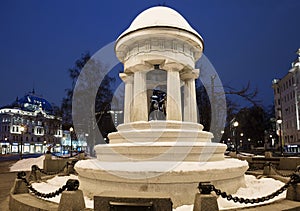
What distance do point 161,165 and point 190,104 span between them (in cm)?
520

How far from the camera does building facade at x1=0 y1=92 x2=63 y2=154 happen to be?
271 ft

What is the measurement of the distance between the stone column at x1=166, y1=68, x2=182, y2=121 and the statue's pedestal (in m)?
0.59

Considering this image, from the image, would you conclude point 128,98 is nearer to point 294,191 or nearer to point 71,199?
point 71,199

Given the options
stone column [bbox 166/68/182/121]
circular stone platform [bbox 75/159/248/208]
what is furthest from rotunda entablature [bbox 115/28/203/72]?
circular stone platform [bbox 75/159/248/208]

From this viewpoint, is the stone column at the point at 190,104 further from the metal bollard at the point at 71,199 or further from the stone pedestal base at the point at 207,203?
the metal bollard at the point at 71,199

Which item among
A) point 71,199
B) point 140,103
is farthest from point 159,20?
point 71,199

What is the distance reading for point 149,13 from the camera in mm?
11625

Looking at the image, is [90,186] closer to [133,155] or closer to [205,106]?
[133,155]

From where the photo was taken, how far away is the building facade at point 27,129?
82.7 meters

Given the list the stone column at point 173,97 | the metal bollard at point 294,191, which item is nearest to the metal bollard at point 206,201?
the metal bollard at point 294,191

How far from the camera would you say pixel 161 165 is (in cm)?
672

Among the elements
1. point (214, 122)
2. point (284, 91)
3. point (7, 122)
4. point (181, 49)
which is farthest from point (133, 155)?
point (7, 122)

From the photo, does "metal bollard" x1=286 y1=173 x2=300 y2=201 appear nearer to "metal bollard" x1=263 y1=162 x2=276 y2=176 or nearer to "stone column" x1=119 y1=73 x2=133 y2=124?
"metal bollard" x1=263 y1=162 x2=276 y2=176

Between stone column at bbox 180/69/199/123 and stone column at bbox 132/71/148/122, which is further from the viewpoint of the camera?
stone column at bbox 180/69/199/123
